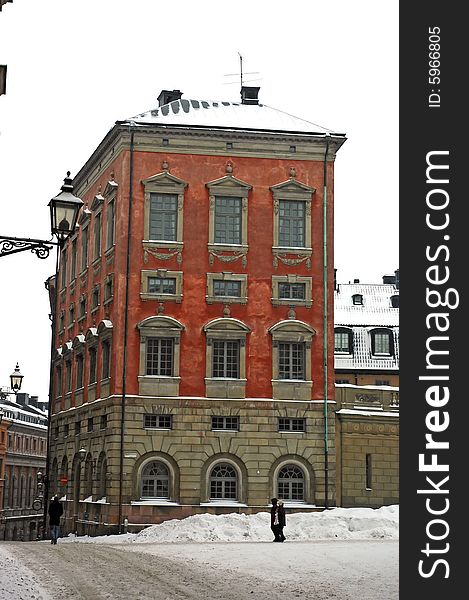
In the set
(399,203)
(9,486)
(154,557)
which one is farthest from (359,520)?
(9,486)

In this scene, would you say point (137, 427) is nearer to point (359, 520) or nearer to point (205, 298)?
point (205, 298)

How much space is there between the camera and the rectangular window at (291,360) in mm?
48969

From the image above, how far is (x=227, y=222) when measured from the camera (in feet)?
163

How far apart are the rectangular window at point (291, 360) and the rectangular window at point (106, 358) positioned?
25.0ft

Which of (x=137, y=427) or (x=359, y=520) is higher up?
(x=137, y=427)

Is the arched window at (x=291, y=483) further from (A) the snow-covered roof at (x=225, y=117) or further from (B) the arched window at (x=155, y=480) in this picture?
(A) the snow-covered roof at (x=225, y=117)

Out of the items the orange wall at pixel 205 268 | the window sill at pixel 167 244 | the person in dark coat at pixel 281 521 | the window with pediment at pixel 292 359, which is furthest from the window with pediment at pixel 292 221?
the person in dark coat at pixel 281 521

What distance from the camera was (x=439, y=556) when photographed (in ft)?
52.0

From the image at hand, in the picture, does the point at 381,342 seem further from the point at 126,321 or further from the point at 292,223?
the point at 126,321

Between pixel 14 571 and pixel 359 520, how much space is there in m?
20.7

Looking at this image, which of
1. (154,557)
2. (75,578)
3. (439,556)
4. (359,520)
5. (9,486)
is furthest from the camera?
(9,486)

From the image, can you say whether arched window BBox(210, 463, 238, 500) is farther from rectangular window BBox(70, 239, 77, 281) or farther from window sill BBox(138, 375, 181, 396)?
rectangular window BBox(70, 239, 77, 281)

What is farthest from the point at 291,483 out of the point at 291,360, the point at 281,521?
the point at 281,521

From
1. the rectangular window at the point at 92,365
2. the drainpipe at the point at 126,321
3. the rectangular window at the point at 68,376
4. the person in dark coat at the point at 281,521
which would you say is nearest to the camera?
the person in dark coat at the point at 281,521
